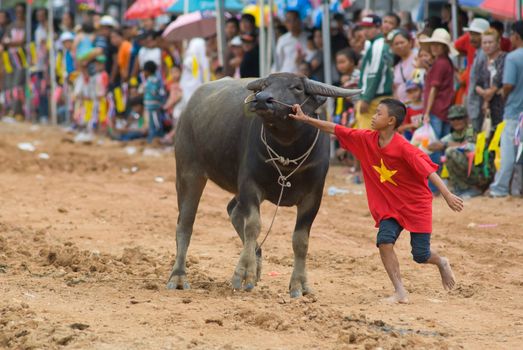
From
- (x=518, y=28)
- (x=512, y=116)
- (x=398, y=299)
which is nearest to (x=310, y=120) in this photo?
(x=398, y=299)

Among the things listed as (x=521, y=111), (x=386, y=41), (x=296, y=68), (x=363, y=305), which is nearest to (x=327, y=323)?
(x=363, y=305)

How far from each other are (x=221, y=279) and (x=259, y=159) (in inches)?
52.0

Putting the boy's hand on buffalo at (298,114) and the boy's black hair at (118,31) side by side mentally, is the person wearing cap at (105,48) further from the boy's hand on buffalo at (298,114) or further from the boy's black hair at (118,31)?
the boy's hand on buffalo at (298,114)

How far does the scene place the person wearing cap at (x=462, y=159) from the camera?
42.3 feet

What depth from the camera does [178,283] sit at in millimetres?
8297

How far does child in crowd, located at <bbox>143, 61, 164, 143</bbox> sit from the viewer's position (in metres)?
A: 20.1

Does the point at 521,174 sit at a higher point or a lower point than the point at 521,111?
lower

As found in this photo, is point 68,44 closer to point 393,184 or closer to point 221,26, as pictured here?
point 221,26

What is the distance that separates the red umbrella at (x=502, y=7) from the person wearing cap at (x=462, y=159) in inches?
47.2

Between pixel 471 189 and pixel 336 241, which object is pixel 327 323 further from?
pixel 471 189

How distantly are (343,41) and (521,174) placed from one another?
182 inches

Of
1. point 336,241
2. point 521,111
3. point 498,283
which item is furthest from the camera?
point 521,111

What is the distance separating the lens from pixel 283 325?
21.6 feet

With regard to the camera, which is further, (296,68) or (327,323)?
(296,68)
